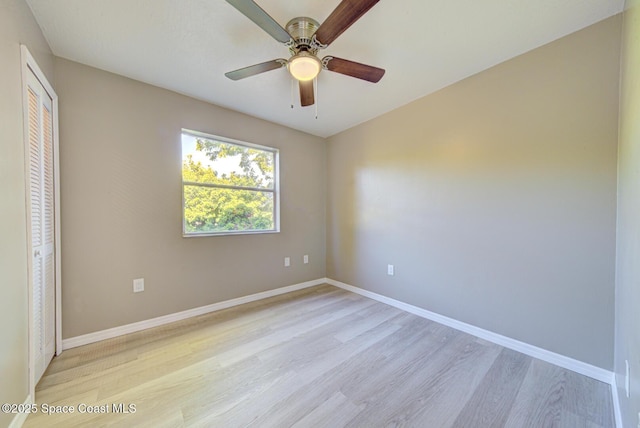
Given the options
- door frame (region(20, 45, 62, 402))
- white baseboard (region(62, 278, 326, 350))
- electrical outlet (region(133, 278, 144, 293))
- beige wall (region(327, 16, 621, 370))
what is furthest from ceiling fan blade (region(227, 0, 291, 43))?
white baseboard (region(62, 278, 326, 350))

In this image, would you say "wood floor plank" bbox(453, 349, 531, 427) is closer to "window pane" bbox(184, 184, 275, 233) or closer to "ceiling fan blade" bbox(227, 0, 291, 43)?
"ceiling fan blade" bbox(227, 0, 291, 43)

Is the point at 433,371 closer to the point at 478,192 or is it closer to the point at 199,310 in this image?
the point at 478,192

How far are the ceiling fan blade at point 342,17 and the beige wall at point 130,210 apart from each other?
1817 millimetres

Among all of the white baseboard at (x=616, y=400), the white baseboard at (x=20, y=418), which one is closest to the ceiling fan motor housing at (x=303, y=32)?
the white baseboard at (x=20, y=418)

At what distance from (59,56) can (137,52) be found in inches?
26.4

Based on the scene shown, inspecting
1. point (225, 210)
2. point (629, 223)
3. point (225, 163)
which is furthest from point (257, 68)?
point (629, 223)

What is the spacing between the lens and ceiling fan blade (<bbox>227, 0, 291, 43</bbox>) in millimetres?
1147

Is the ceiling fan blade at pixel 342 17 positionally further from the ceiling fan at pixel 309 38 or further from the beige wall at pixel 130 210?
the beige wall at pixel 130 210

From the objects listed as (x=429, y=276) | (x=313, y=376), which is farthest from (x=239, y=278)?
(x=429, y=276)

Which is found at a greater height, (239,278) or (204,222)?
(204,222)

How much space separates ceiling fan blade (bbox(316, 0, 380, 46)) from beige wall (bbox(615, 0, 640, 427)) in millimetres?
1281

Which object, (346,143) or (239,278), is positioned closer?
(239,278)

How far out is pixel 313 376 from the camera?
168 centimetres

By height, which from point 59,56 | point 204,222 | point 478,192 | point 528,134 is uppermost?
point 59,56
